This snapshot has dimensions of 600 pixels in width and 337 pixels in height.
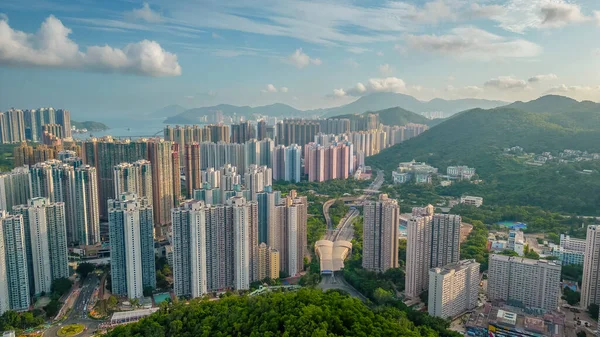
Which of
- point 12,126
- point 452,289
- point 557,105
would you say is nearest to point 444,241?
point 452,289

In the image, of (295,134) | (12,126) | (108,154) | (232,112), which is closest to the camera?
(108,154)

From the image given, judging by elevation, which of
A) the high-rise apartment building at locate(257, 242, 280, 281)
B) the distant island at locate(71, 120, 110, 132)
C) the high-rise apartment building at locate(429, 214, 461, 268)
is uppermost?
the distant island at locate(71, 120, 110, 132)

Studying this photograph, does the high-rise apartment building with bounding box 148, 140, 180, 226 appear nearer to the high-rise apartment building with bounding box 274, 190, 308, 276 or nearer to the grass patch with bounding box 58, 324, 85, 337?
the high-rise apartment building with bounding box 274, 190, 308, 276

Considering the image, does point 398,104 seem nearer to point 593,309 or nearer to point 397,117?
point 397,117

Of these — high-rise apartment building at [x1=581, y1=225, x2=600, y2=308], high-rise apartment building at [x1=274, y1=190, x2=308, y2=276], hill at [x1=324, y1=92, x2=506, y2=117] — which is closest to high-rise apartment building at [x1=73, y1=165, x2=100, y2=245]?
high-rise apartment building at [x1=274, y1=190, x2=308, y2=276]

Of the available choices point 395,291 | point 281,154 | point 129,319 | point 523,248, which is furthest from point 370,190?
point 129,319

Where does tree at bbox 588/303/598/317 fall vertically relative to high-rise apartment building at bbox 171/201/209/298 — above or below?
below

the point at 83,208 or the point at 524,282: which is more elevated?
the point at 83,208

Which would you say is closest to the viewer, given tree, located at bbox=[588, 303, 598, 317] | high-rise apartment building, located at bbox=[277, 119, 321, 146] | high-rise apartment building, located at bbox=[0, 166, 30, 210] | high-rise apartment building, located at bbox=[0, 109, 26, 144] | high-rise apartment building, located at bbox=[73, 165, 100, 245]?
tree, located at bbox=[588, 303, 598, 317]
